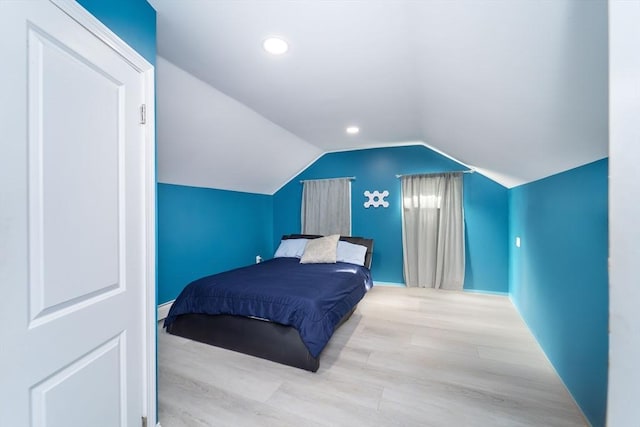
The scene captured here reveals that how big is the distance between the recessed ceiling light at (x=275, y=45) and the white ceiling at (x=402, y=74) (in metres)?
0.05

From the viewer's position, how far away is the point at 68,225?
923 mm

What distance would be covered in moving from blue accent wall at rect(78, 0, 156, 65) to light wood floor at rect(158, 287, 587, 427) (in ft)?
6.83

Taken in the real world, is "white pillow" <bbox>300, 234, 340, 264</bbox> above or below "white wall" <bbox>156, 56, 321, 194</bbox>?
below

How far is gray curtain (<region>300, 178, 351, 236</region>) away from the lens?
14.9ft

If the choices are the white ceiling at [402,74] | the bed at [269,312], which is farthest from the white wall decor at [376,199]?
the bed at [269,312]

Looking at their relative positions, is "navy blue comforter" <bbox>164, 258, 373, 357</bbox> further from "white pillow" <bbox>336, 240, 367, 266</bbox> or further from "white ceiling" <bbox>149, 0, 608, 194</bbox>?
"white ceiling" <bbox>149, 0, 608, 194</bbox>

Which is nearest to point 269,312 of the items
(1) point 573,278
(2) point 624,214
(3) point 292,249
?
(3) point 292,249

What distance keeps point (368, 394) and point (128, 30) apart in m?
2.48

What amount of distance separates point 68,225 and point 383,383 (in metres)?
2.02

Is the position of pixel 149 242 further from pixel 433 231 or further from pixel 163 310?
pixel 433 231

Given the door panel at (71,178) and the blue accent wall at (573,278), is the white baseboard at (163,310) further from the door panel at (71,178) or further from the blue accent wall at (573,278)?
the blue accent wall at (573,278)

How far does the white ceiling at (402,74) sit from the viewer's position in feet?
3.47

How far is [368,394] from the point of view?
173 cm

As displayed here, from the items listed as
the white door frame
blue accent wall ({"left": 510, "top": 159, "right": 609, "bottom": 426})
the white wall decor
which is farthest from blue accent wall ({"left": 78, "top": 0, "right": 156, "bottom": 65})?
the white wall decor
